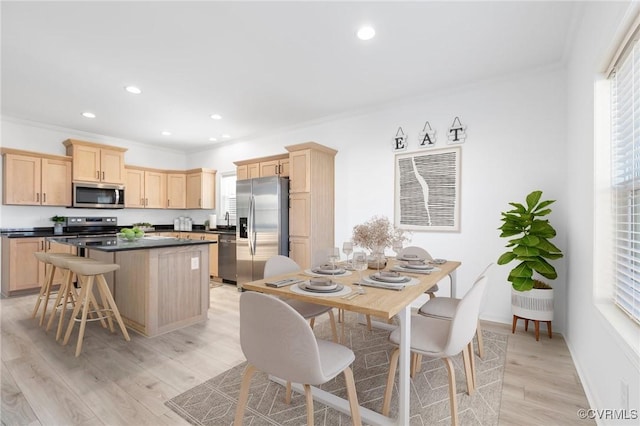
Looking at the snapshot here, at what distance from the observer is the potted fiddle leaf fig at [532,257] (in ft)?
8.78

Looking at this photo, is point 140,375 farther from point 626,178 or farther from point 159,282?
point 626,178

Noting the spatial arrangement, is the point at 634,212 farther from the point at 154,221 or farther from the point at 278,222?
the point at 154,221

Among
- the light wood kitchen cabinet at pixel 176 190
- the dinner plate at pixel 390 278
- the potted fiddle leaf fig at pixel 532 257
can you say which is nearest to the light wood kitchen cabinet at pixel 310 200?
the dinner plate at pixel 390 278

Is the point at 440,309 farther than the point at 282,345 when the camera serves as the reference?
Yes

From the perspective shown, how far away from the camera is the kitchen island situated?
2.87 metres

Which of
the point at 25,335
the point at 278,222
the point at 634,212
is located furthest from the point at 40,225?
the point at 634,212

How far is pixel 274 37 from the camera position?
2535 millimetres

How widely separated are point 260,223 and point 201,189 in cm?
234

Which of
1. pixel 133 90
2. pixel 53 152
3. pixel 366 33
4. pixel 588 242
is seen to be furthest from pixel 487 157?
pixel 53 152

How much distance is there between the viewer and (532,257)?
8.84 feet

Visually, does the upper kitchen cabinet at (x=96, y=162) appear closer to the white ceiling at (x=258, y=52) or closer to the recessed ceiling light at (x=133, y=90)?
the white ceiling at (x=258, y=52)

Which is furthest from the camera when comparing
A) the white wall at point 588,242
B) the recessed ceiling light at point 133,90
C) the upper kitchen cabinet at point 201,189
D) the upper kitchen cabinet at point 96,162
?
the upper kitchen cabinet at point 201,189

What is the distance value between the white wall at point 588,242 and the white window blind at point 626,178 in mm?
110

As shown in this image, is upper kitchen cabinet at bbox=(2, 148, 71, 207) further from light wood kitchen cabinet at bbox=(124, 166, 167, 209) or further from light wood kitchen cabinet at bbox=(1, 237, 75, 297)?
light wood kitchen cabinet at bbox=(124, 166, 167, 209)
